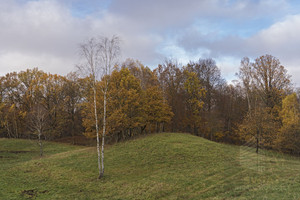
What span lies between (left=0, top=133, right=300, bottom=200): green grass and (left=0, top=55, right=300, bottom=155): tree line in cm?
830

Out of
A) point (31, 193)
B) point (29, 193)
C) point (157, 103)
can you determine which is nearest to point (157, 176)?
point (31, 193)

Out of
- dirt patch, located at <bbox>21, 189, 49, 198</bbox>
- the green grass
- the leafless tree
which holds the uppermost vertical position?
the leafless tree

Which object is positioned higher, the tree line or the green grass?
the tree line

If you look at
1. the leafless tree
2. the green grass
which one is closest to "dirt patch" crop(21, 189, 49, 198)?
the green grass

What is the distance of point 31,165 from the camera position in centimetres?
2264

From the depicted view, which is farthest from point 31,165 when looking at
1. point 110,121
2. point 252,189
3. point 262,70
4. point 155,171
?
point 262,70

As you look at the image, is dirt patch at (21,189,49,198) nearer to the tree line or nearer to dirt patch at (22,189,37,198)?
dirt patch at (22,189,37,198)

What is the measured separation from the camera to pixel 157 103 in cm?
3538

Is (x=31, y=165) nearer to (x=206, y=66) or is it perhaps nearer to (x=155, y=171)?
(x=155, y=171)

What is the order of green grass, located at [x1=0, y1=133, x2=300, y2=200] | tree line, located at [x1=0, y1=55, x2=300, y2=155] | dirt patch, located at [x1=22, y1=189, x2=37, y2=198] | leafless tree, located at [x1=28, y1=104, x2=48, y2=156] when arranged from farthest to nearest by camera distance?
tree line, located at [x1=0, y1=55, x2=300, y2=155] → leafless tree, located at [x1=28, y1=104, x2=48, y2=156] → dirt patch, located at [x1=22, y1=189, x2=37, y2=198] → green grass, located at [x1=0, y1=133, x2=300, y2=200]

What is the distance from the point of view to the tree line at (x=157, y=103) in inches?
1251

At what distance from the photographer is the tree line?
3177cm

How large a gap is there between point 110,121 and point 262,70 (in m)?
32.0

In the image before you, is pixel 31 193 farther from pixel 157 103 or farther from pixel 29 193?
pixel 157 103
